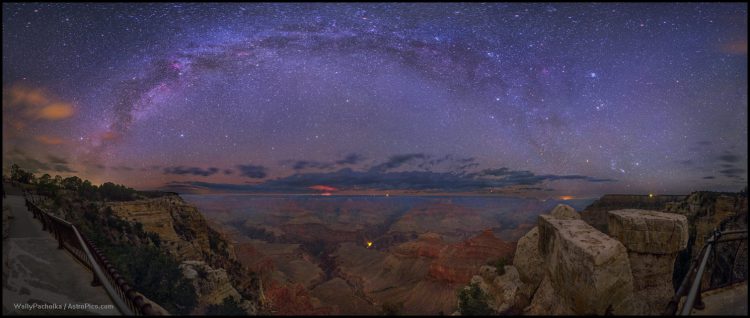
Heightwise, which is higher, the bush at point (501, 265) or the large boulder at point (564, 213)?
the large boulder at point (564, 213)

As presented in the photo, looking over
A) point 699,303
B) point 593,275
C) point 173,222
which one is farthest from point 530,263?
point 173,222

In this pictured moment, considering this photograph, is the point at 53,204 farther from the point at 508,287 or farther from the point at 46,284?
the point at 508,287

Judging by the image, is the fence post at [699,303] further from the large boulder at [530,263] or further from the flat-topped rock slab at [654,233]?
the large boulder at [530,263]

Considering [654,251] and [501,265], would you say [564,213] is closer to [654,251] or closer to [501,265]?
[654,251]

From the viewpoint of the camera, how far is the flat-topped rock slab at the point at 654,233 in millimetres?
11156

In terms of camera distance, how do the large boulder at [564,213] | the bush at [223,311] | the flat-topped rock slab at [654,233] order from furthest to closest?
the large boulder at [564,213], the flat-topped rock slab at [654,233], the bush at [223,311]

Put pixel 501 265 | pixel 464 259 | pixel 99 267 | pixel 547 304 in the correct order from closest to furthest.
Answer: pixel 99 267 → pixel 547 304 → pixel 501 265 → pixel 464 259

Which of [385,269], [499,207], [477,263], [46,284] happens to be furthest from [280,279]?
[499,207]

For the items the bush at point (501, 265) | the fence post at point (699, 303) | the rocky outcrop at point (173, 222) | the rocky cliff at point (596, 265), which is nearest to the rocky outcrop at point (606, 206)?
the bush at point (501, 265)

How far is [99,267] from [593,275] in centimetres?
1184

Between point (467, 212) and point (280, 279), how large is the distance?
14536 cm

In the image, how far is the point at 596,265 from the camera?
8492mm

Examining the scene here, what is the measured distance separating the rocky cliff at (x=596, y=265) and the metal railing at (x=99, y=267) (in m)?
10.0

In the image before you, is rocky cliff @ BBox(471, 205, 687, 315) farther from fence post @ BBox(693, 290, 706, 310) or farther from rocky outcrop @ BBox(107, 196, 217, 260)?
rocky outcrop @ BBox(107, 196, 217, 260)
